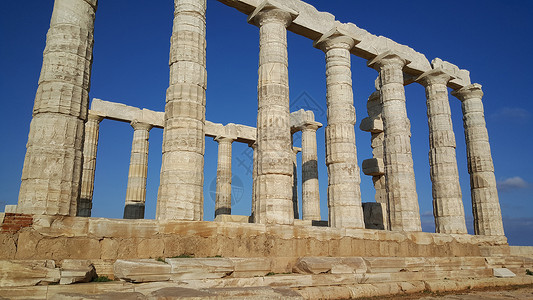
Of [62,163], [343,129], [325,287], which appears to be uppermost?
[343,129]

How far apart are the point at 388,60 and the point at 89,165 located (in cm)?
1598

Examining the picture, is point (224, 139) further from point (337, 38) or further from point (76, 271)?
point (76, 271)

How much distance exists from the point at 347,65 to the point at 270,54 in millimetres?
4125

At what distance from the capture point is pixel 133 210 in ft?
72.8

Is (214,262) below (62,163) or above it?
below

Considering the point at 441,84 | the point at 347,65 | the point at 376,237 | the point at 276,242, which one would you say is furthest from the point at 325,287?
the point at 441,84

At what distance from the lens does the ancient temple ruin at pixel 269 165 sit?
997 cm

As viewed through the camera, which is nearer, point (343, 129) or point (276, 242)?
point (276, 242)

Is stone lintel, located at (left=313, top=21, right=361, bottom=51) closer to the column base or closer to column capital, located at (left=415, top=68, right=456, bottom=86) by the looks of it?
column capital, located at (left=415, top=68, right=456, bottom=86)

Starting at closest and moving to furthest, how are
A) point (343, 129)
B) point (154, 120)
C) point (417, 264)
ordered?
point (417, 264)
point (343, 129)
point (154, 120)

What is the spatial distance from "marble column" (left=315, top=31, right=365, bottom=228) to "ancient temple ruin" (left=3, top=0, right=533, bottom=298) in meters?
0.05

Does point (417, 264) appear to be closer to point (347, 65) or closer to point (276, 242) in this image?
point (276, 242)

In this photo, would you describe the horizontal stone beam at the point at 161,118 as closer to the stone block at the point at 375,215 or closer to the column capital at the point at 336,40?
the stone block at the point at 375,215

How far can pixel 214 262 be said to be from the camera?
10078mm
